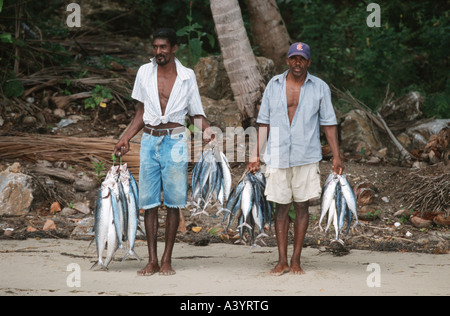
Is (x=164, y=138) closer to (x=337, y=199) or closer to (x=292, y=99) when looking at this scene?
(x=292, y=99)

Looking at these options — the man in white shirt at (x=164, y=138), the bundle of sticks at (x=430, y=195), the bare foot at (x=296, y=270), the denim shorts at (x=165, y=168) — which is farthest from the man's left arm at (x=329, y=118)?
the bundle of sticks at (x=430, y=195)

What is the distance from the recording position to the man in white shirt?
482 centimetres

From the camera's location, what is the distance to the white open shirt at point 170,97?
4824 mm

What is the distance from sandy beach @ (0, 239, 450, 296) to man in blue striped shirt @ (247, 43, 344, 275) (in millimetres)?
383

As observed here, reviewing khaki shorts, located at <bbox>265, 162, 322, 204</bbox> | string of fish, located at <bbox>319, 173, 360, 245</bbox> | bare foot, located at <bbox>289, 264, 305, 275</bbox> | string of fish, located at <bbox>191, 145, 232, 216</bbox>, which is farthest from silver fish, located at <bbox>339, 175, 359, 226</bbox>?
string of fish, located at <bbox>191, 145, 232, 216</bbox>

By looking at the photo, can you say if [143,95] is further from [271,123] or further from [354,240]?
[354,240]

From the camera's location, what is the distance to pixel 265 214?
506 cm

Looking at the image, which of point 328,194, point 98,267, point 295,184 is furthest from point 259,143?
point 98,267

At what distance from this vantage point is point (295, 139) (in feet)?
15.4

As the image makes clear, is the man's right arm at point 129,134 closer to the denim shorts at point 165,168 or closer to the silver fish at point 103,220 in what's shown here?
the denim shorts at point 165,168

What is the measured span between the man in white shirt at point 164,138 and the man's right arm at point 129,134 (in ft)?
0.04

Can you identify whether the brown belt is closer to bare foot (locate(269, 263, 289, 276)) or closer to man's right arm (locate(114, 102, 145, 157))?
man's right arm (locate(114, 102, 145, 157))

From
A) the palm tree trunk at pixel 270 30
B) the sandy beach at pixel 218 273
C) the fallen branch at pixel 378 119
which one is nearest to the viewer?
the sandy beach at pixel 218 273

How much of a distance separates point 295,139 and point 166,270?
4.85ft
